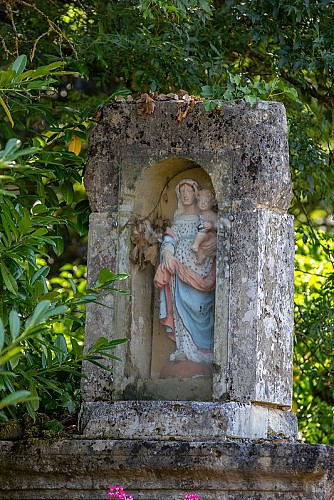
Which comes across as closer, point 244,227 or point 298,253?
point 244,227

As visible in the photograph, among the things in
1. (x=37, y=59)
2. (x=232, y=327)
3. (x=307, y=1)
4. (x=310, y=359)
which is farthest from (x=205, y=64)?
(x=310, y=359)

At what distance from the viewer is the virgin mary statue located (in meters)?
6.57

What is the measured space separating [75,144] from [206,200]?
1.15 m

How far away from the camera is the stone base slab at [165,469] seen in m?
5.88

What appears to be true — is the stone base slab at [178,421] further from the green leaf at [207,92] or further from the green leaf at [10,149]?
the green leaf at [10,149]

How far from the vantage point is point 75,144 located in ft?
24.4

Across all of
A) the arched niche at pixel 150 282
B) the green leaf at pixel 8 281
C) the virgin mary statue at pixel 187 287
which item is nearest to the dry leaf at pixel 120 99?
the arched niche at pixel 150 282

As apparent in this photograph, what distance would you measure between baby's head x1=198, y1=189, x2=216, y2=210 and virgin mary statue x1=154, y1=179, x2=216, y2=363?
0.15 feet

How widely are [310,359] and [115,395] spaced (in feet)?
11.2

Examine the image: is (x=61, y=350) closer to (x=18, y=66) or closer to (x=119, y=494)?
(x=119, y=494)

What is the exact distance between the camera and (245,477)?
5.92 meters

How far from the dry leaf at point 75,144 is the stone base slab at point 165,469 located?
193 centimetres

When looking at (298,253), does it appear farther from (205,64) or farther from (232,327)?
(232,327)

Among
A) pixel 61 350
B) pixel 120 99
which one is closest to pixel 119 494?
pixel 61 350
